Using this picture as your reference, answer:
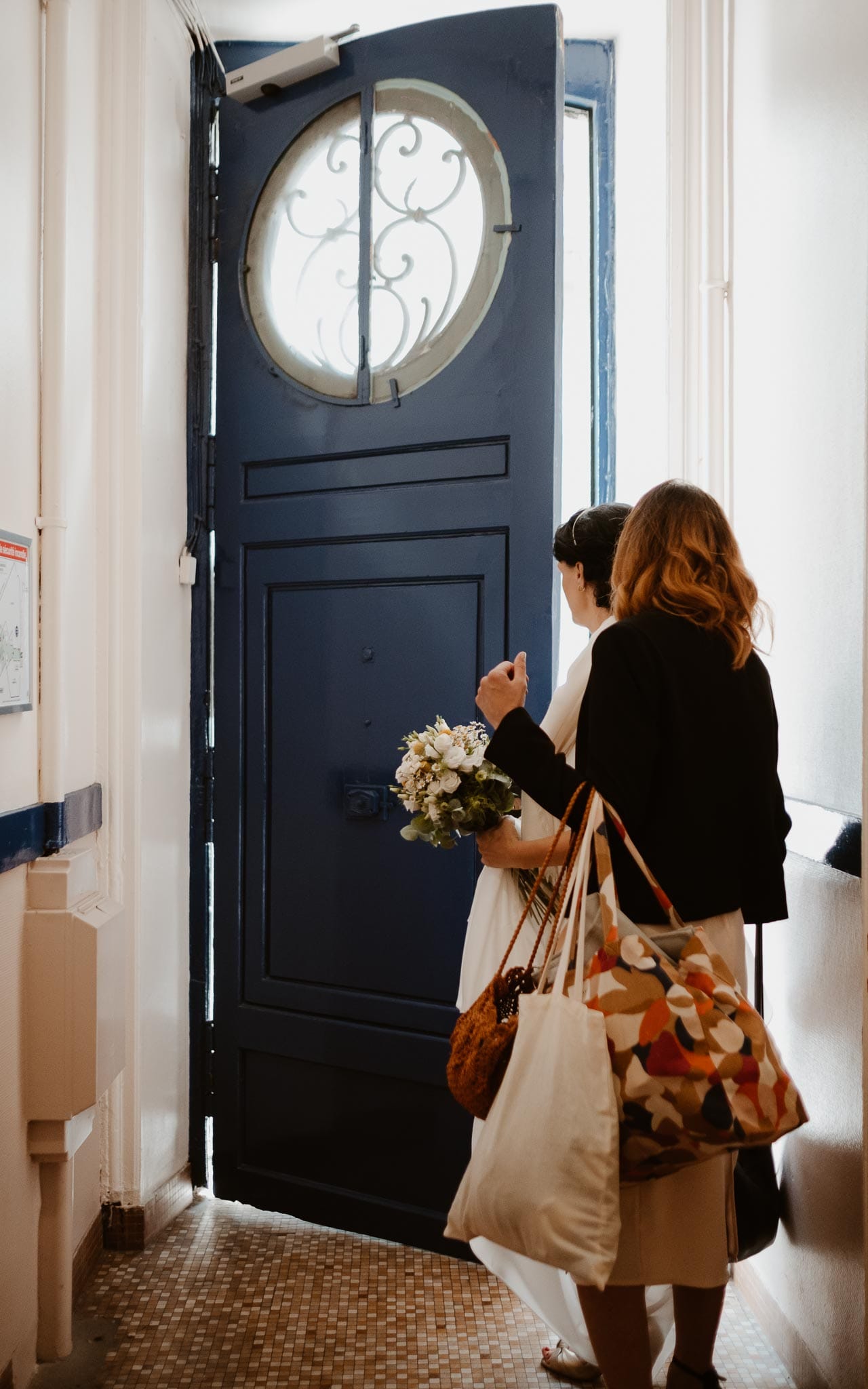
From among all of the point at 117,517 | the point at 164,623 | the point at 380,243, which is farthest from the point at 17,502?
the point at 380,243

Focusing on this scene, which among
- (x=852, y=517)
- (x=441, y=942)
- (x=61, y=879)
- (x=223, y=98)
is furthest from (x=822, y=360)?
(x=223, y=98)

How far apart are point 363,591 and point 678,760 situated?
136 cm

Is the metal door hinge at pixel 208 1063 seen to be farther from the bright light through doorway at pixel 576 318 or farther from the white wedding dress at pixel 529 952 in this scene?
the bright light through doorway at pixel 576 318

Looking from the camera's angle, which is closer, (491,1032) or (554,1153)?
(554,1153)

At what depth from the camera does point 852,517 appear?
71.5 inches

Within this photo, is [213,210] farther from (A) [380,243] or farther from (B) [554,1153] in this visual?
(B) [554,1153]

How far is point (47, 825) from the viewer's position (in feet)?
7.29

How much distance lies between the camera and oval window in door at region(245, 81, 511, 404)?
275 cm

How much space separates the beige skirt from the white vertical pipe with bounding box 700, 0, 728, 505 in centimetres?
145

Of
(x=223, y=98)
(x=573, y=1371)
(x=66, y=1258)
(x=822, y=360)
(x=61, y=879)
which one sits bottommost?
(x=573, y=1371)

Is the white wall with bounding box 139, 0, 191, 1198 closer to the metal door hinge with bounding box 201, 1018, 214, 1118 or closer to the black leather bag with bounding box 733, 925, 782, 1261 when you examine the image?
the metal door hinge with bounding box 201, 1018, 214, 1118

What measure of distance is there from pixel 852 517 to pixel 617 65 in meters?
2.03

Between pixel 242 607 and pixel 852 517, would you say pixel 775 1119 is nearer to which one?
pixel 852 517

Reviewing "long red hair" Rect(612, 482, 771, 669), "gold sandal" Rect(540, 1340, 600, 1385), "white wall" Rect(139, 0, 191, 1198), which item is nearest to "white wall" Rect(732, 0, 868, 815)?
"long red hair" Rect(612, 482, 771, 669)
